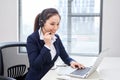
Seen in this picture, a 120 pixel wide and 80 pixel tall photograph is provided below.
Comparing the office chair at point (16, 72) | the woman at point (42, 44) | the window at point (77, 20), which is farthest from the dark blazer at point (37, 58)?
the window at point (77, 20)

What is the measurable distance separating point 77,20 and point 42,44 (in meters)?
1.53

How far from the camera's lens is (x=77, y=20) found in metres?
3.25

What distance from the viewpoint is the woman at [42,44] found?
65.6 inches

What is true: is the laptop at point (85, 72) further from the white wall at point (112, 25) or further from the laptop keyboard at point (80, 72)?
the white wall at point (112, 25)

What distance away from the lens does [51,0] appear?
329 centimetres

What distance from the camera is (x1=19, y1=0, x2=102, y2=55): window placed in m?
3.19

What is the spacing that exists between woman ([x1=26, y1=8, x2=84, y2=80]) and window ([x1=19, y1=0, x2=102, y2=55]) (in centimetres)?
140

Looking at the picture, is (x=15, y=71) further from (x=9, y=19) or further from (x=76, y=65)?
(x=9, y=19)

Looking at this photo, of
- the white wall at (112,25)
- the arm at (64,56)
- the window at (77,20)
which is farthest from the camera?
the window at (77,20)

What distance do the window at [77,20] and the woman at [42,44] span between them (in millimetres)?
1405

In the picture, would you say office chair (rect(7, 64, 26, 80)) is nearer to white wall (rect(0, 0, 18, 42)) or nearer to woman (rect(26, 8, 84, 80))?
woman (rect(26, 8, 84, 80))

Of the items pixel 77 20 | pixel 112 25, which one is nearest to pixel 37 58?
pixel 112 25

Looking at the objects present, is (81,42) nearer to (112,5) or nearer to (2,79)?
(112,5)

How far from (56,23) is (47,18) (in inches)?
3.2
